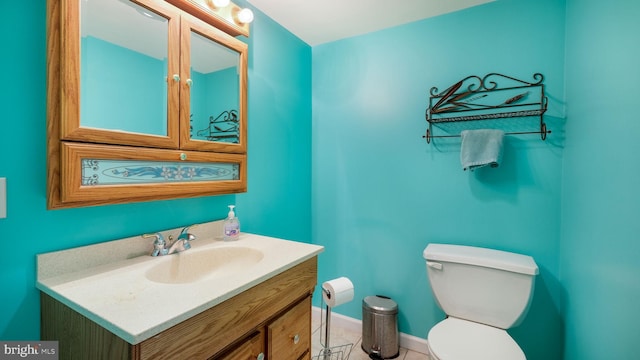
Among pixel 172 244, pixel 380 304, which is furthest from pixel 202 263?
pixel 380 304

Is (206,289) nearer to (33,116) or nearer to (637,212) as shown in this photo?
(33,116)

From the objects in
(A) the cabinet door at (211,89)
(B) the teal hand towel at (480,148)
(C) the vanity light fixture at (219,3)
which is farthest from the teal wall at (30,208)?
(B) the teal hand towel at (480,148)

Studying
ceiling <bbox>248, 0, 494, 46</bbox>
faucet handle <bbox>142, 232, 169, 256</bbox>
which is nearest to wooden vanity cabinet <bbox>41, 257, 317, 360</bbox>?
faucet handle <bbox>142, 232, 169, 256</bbox>

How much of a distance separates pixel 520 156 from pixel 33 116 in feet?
7.08

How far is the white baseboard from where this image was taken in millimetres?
1833

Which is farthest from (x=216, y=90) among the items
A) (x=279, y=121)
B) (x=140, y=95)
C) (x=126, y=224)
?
(x=126, y=224)

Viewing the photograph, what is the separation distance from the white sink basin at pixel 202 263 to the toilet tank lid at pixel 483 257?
39.4 inches

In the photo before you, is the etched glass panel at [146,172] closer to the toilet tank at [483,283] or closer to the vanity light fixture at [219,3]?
the vanity light fixture at [219,3]

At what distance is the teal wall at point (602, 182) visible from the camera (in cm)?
89

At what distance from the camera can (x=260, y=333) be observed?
0.96 meters

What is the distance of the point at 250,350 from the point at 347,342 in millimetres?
1245

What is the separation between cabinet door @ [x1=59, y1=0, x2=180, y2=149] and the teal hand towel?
1498mm

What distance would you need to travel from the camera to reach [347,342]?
1.94 m

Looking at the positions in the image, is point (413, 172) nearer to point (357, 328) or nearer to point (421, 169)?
point (421, 169)
